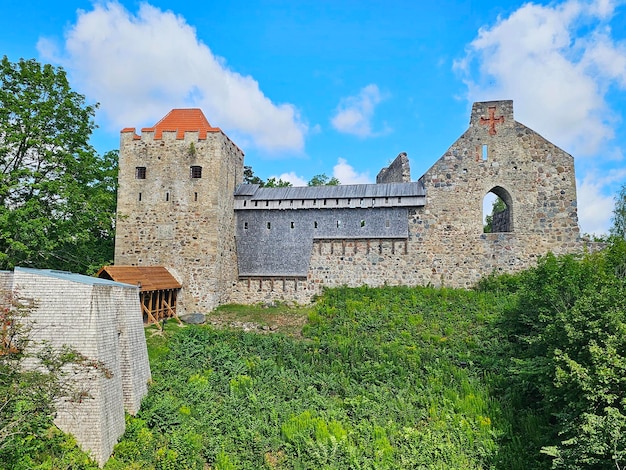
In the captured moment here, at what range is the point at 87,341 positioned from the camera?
8.02 m

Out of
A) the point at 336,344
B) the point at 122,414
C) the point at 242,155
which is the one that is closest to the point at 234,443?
the point at 122,414

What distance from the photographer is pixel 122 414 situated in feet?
28.5

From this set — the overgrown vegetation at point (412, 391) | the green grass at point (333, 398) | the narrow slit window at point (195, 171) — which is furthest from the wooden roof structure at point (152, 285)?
the narrow slit window at point (195, 171)

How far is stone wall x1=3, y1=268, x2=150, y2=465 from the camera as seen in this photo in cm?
762

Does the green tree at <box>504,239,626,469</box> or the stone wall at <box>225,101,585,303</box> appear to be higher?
the stone wall at <box>225,101,585,303</box>

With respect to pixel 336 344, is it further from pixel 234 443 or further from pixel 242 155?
pixel 242 155

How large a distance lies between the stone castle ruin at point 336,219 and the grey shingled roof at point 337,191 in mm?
78

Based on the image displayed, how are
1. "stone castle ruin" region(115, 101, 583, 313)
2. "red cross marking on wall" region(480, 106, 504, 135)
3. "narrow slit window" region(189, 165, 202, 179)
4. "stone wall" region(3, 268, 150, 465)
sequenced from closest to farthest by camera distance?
1. "stone wall" region(3, 268, 150, 465)
2. "stone castle ruin" region(115, 101, 583, 313)
3. "narrow slit window" region(189, 165, 202, 179)
4. "red cross marking on wall" region(480, 106, 504, 135)

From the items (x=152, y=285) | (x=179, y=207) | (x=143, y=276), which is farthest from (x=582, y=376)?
(x=179, y=207)

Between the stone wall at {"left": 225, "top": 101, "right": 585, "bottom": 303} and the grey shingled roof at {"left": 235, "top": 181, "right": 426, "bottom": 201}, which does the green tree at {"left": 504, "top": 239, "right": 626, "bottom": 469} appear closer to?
the stone wall at {"left": 225, "top": 101, "right": 585, "bottom": 303}

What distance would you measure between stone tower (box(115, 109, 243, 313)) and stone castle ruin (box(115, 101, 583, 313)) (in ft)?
0.14

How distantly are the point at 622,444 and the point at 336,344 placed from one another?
7895mm

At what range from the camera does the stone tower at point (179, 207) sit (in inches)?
672

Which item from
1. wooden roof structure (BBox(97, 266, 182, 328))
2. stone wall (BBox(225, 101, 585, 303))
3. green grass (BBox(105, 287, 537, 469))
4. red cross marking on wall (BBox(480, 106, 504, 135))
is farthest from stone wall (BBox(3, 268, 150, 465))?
red cross marking on wall (BBox(480, 106, 504, 135))
